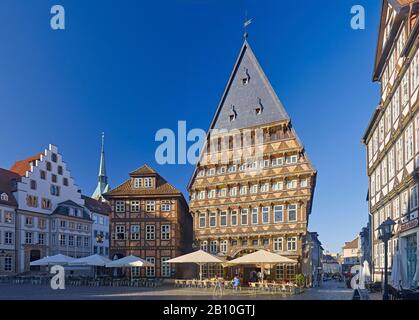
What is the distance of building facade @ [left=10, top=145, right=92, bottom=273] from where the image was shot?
29.1 metres

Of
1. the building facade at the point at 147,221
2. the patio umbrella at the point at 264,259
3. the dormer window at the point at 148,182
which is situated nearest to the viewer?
the patio umbrella at the point at 264,259

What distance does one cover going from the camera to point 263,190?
75.8 feet

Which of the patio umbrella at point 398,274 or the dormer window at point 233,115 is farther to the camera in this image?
the dormer window at point 233,115

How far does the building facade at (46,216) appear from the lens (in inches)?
1147

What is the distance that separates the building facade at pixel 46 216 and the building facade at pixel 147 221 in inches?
156

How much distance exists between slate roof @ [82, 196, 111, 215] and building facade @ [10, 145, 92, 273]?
2.13 meters

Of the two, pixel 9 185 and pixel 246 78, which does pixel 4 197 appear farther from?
pixel 246 78

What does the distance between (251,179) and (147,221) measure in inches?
297

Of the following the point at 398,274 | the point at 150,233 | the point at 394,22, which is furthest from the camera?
the point at 150,233

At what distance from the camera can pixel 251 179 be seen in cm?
2345

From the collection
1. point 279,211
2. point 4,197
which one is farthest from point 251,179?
point 4,197

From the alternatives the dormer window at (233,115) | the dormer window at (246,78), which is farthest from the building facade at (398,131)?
the dormer window at (246,78)

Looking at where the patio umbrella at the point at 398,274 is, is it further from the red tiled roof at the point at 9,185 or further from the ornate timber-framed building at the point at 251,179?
the red tiled roof at the point at 9,185

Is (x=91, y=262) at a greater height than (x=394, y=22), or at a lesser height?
lesser
